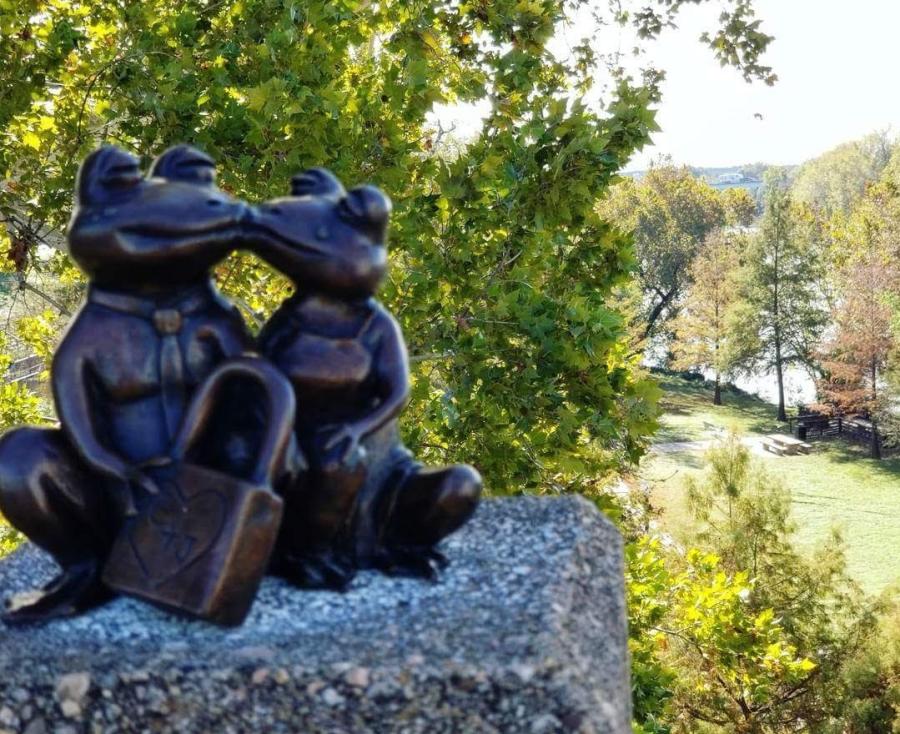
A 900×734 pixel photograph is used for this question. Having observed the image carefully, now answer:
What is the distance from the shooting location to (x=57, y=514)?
2502 mm

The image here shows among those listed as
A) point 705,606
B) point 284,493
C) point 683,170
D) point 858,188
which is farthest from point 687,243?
point 284,493

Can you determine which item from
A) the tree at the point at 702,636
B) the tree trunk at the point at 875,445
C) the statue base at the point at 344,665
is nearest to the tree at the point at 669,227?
the tree trunk at the point at 875,445

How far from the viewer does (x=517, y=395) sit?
4.67m

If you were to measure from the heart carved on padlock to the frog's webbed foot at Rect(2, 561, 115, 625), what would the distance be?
0.25 meters

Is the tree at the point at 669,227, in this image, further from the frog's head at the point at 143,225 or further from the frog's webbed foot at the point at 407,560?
the frog's head at the point at 143,225

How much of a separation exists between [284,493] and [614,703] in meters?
0.97

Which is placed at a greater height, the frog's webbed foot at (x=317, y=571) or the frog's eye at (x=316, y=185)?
the frog's eye at (x=316, y=185)

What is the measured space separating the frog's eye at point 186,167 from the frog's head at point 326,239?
18cm

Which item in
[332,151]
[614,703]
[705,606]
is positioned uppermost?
[332,151]

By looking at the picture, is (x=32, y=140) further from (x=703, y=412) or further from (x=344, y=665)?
(x=703, y=412)

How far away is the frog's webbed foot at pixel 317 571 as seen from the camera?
261cm

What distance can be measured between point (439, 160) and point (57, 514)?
3077 mm

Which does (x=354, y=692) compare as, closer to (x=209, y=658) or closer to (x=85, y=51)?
(x=209, y=658)

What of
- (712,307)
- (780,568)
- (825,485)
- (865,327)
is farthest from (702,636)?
(712,307)
